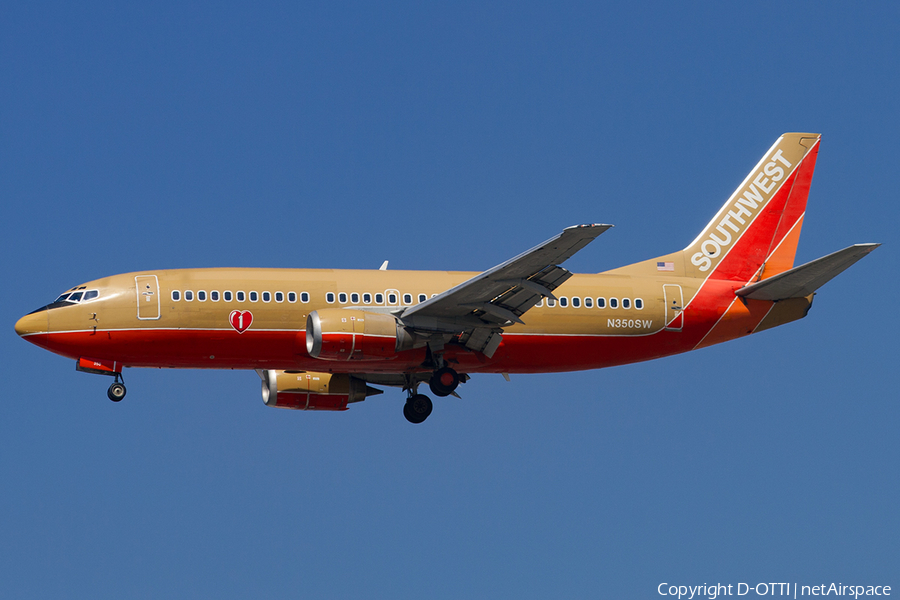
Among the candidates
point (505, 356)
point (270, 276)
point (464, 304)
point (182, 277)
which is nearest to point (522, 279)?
point (464, 304)

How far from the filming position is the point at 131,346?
39.0 m

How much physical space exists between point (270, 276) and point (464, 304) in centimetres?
713

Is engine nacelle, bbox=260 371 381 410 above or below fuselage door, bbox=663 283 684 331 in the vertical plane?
below

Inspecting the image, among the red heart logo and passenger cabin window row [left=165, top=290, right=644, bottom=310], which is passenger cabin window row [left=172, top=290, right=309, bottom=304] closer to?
passenger cabin window row [left=165, top=290, right=644, bottom=310]

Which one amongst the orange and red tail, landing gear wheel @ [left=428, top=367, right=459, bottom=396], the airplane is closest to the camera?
the airplane

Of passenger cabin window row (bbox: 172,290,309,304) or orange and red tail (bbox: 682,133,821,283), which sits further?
orange and red tail (bbox: 682,133,821,283)

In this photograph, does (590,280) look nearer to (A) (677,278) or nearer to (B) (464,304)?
(A) (677,278)

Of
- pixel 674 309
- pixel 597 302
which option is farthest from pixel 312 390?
pixel 674 309

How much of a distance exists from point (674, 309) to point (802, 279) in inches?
192

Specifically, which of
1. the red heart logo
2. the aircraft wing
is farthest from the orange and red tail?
the red heart logo

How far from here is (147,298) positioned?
39344 mm

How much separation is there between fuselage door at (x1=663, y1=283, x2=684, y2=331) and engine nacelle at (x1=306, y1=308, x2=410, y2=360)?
34.9ft

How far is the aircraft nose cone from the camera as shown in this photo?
39000mm

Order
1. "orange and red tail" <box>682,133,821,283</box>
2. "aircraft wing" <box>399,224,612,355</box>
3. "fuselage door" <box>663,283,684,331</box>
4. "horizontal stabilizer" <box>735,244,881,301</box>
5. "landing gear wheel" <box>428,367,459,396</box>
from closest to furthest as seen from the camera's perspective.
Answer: "aircraft wing" <box>399,224,612,355</box>
"horizontal stabilizer" <box>735,244,881,301</box>
"landing gear wheel" <box>428,367,459,396</box>
"fuselage door" <box>663,283,684,331</box>
"orange and red tail" <box>682,133,821,283</box>
